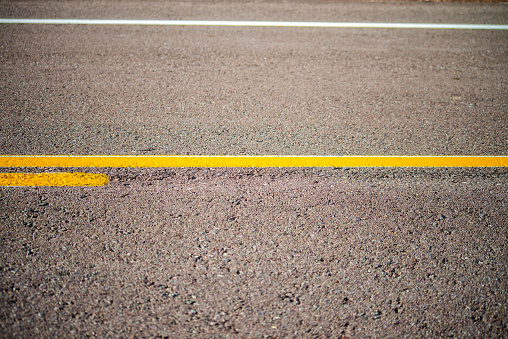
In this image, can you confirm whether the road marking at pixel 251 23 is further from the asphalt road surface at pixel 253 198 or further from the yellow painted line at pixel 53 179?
the yellow painted line at pixel 53 179

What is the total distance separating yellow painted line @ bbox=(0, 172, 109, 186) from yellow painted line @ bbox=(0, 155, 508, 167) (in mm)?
118

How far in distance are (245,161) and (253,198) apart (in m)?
0.45

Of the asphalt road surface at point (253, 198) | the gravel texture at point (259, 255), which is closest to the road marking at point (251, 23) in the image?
the asphalt road surface at point (253, 198)

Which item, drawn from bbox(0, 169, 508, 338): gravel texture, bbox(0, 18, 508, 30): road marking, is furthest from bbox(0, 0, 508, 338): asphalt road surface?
bbox(0, 18, 508, 30): road marking

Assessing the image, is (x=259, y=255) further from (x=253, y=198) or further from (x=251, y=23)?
(x=251, y=23)

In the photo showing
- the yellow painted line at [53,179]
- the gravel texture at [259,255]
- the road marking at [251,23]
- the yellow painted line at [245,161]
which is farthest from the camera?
the road marking at [251,23]

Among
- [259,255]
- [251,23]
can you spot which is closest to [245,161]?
[259,255]

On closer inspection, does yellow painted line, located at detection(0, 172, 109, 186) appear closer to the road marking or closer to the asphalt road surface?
the asphalt road surface

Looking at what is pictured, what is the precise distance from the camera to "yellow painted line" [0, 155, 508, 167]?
3160 mm

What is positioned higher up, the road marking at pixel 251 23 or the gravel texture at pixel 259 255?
the road marking at pixel 251 23

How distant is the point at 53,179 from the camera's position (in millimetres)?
2980

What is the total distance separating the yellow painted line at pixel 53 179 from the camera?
294cm

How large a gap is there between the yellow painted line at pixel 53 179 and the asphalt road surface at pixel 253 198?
7 centimetres

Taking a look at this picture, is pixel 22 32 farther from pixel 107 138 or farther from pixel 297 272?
pixel 297 272
